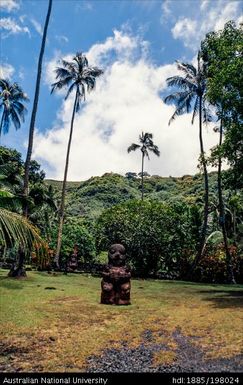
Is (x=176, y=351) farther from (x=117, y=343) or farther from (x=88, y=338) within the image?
(x=88, y=338)

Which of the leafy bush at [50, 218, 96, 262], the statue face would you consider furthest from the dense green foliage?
the leafy bush at [50, 218, 96, 262]

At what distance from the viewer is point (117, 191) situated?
247 feet

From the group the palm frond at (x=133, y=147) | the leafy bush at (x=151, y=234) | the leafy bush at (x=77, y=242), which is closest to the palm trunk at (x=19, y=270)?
the leafy bush at (x=151, y=234)

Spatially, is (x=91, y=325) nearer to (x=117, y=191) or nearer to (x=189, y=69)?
(x=189, y=69)

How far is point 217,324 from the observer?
10281mm

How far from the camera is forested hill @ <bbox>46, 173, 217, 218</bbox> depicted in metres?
67.2

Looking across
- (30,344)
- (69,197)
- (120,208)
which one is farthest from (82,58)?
(69,197)

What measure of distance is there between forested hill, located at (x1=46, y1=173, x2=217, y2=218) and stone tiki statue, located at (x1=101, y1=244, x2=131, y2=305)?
46554 mm

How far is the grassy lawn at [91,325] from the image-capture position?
26.3ft

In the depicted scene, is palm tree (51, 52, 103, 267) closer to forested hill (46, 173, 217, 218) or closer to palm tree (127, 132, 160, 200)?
palm tree (127, 132, 160, 200)

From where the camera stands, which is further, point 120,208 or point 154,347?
point 120,208

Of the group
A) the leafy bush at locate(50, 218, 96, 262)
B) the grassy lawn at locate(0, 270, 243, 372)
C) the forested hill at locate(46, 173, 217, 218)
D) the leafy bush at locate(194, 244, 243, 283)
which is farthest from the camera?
the forested hill at locate(46, 173, 217, 218)

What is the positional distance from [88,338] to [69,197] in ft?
228

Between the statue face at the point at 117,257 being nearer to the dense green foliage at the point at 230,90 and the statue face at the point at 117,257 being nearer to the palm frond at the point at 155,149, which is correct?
the dense green foliage at the point at 230,90
